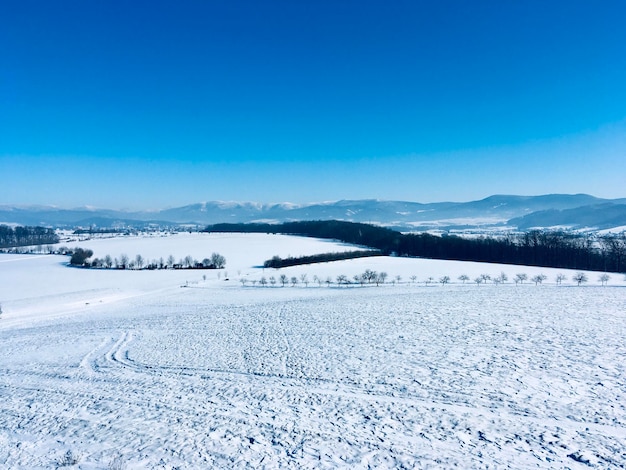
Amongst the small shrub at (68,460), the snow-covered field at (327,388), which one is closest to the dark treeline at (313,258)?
the snow-covered field at (327,388)

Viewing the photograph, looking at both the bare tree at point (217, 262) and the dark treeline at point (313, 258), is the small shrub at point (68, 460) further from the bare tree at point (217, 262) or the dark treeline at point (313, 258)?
the bare tree at point (217, 262)

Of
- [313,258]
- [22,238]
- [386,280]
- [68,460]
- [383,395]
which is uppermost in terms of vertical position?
[22,238]

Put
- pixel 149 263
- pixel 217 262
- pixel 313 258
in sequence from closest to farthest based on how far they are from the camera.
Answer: pixel 217 262, pixel 313 258, pixel 149 263

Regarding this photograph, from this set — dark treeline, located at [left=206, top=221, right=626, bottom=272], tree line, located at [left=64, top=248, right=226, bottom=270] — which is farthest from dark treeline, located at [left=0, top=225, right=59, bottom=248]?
dark treeline, located at [left=206, top=221, right=626, bottom=272]

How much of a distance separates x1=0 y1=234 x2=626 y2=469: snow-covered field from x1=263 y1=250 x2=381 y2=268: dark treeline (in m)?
47.0

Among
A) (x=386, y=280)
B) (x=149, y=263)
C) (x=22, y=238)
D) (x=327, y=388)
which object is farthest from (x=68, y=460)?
(x=22, y=238)

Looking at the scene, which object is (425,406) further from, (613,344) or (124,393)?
(613,344)

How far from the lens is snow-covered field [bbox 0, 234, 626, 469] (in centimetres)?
1032

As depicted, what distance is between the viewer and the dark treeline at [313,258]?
82.8 m

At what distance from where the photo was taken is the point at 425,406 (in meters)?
12.9

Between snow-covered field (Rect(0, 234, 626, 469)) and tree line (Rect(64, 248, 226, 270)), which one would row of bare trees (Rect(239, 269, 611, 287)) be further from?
tree line (Rect(64, 248, 226, 270))

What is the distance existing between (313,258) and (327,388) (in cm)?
7260

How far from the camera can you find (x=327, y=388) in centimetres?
1509

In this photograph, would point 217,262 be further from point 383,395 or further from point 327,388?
point 383,395
